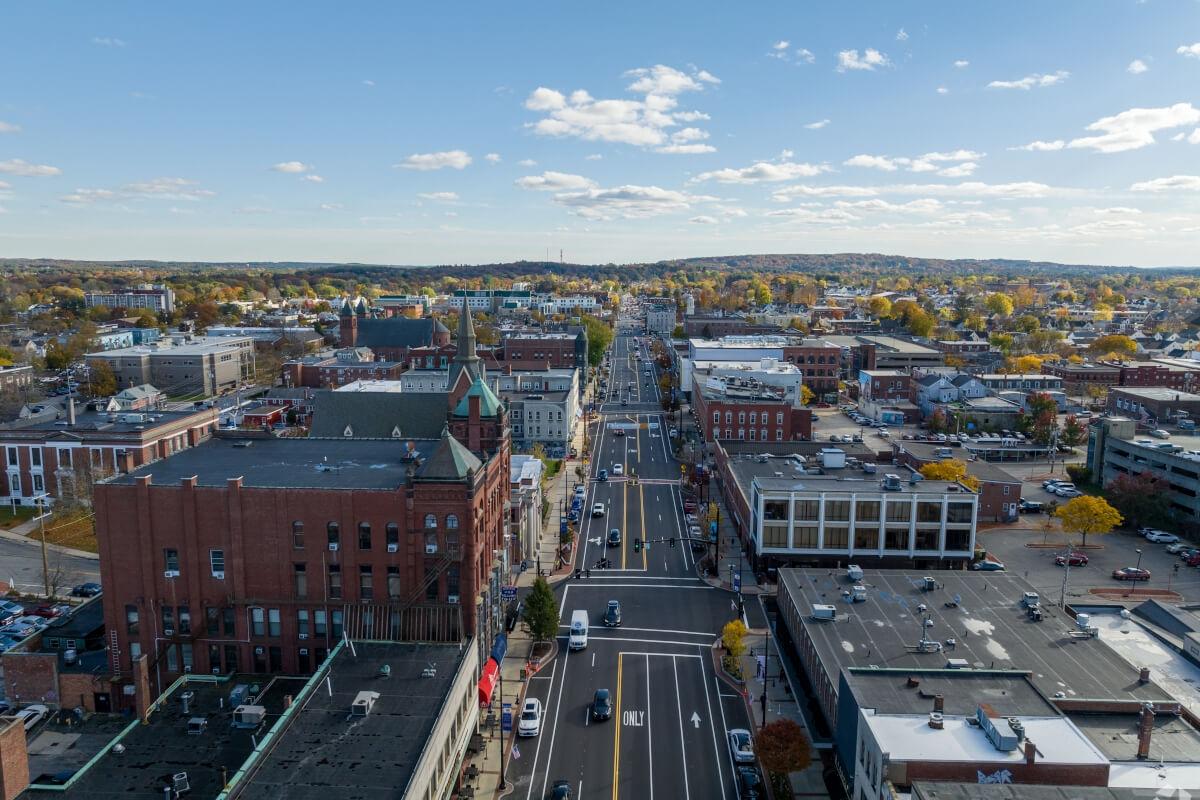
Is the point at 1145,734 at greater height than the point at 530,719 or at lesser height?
greater

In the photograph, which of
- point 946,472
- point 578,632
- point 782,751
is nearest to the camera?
point 782,751

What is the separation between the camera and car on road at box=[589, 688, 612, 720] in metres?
49.9

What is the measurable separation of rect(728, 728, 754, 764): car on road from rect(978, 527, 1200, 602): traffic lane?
118ft

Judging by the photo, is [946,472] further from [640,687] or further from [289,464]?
[289,464]

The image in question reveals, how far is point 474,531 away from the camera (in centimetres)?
5038

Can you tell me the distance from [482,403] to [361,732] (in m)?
33.8

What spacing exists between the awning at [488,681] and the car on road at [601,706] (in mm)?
6633

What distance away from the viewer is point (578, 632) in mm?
60125

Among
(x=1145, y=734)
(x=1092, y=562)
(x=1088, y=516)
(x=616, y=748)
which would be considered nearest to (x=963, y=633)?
(x=1145, y=734)

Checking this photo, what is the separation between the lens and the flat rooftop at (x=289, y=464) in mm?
51594

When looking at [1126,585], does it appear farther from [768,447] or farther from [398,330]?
[398,330]

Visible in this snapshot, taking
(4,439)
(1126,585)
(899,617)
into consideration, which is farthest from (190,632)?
(1126,585)

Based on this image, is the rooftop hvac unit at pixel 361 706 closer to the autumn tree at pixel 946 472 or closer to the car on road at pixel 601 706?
the car on road at pixel 601 706

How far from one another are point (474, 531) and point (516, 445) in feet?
233
